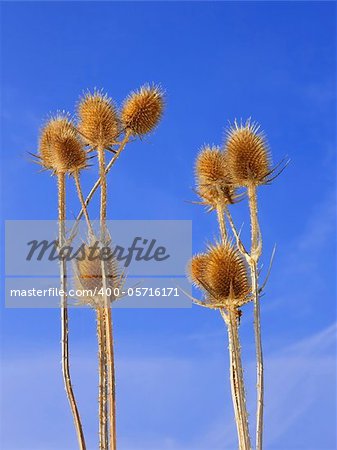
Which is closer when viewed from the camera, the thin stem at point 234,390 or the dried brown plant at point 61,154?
the thin stem at point 234,390

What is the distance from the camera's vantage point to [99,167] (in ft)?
43.7

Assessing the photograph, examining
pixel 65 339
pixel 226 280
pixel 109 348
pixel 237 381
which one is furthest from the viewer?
pixel 65 339

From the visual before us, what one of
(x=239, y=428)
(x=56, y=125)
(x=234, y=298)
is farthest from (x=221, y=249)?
(x=56, y=125)

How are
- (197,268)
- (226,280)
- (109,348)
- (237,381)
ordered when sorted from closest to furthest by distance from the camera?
1. (237,381)
2. (109,348)
3. (226,280)
4. (197,268)

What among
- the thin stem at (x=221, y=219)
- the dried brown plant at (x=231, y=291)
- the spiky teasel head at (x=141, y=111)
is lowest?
the dried brown plant at (x=231, y=291)

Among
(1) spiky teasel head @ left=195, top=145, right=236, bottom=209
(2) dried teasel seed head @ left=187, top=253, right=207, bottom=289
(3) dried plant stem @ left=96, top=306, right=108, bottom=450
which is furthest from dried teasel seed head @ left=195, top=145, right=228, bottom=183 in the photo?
(3) dried plant stem @ left=96, top=306, right=108, bottom=450

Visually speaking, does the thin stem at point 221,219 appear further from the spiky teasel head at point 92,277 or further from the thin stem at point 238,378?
the spiky teasel head at point 92,277

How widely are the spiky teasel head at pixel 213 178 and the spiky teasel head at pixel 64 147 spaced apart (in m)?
2.15

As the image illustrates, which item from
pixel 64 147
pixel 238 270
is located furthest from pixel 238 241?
pixel 64 147

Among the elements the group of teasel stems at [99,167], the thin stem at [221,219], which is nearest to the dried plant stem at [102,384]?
the group of teasel stems at [99,167]

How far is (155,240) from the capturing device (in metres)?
14.0

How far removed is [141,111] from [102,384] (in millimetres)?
4947

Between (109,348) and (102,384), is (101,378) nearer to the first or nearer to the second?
(102,384)

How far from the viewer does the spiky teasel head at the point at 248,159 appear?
12250mm
